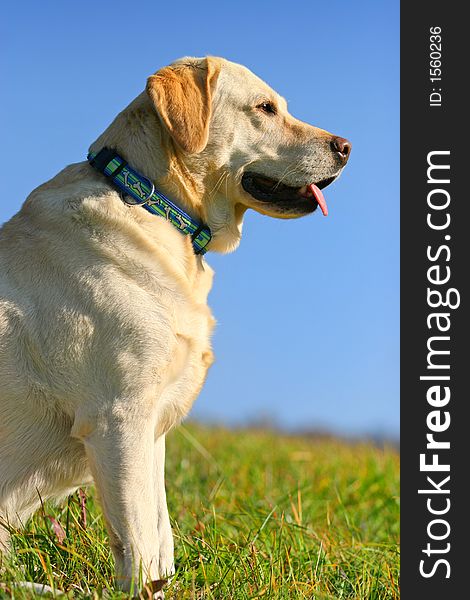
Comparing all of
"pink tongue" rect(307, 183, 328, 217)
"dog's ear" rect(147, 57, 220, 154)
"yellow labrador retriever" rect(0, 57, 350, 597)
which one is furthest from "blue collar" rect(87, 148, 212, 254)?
"pink tongue" rect(307, 183, 328, 217)

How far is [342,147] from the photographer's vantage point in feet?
13.6

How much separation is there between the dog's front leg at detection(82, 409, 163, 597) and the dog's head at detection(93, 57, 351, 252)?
43.7 inches

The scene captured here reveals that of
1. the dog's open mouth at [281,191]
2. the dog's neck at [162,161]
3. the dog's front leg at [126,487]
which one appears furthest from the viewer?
the dog's open mouth at [281,191]

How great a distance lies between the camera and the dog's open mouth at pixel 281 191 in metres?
3.96

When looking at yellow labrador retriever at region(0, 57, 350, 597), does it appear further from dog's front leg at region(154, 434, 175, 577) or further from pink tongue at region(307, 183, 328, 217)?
pink tongue at region(307, 183, 328, 217)

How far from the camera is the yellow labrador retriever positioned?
3217mm

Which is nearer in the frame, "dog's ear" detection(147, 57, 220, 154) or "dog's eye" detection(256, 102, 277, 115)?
"dog's ear" detection(147, 57, 220, 154)

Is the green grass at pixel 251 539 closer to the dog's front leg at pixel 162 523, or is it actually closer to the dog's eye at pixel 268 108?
the dog's front leg at pixel 162 523

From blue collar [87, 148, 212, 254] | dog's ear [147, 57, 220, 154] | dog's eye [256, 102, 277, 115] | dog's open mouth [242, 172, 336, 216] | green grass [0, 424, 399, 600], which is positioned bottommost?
green grass [0, 424, 399, 600]

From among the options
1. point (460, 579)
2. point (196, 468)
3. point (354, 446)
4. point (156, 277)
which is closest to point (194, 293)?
point (156, 277)

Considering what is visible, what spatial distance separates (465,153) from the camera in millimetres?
4297

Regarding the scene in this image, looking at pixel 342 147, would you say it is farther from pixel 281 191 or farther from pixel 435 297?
pixel 435 297

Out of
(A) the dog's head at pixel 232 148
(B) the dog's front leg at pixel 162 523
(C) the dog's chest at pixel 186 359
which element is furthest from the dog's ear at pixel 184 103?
(B) the dog's front leg at pixel 162 523

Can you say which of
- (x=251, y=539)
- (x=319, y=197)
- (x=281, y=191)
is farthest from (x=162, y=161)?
(x=251, y=539)
